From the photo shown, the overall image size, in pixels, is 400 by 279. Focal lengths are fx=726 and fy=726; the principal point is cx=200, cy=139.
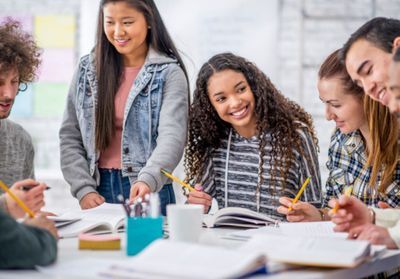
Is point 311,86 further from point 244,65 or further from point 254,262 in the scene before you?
point 254,262

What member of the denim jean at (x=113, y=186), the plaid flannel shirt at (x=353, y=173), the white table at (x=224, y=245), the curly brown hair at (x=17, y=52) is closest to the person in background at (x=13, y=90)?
the curly brown hair at (x=17, y=52)

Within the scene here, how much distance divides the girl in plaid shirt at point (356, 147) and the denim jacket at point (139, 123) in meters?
0.51

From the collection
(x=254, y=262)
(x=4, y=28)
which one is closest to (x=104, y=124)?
(x=4, y=28)

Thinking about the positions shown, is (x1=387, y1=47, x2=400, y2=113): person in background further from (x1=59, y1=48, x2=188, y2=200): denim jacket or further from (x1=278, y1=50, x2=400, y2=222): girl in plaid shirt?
(x1=59, y1=48, x2=188, y2=200): denim jacket

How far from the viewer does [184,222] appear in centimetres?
160

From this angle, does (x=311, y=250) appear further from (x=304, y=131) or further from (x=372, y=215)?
(x=304, y=131)

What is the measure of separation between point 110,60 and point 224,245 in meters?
1.18

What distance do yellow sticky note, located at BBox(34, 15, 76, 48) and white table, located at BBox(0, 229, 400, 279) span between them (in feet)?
10.5

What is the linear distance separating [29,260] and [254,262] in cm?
43

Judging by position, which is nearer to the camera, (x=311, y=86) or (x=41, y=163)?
(x=311, y=86)

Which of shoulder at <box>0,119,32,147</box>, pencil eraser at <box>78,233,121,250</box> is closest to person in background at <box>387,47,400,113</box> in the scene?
pencil eraser at <box>78,233,121,250</box>

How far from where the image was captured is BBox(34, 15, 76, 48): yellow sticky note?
4.82 metres

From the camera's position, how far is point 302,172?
95.3 inches

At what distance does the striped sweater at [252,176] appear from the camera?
241 cm
